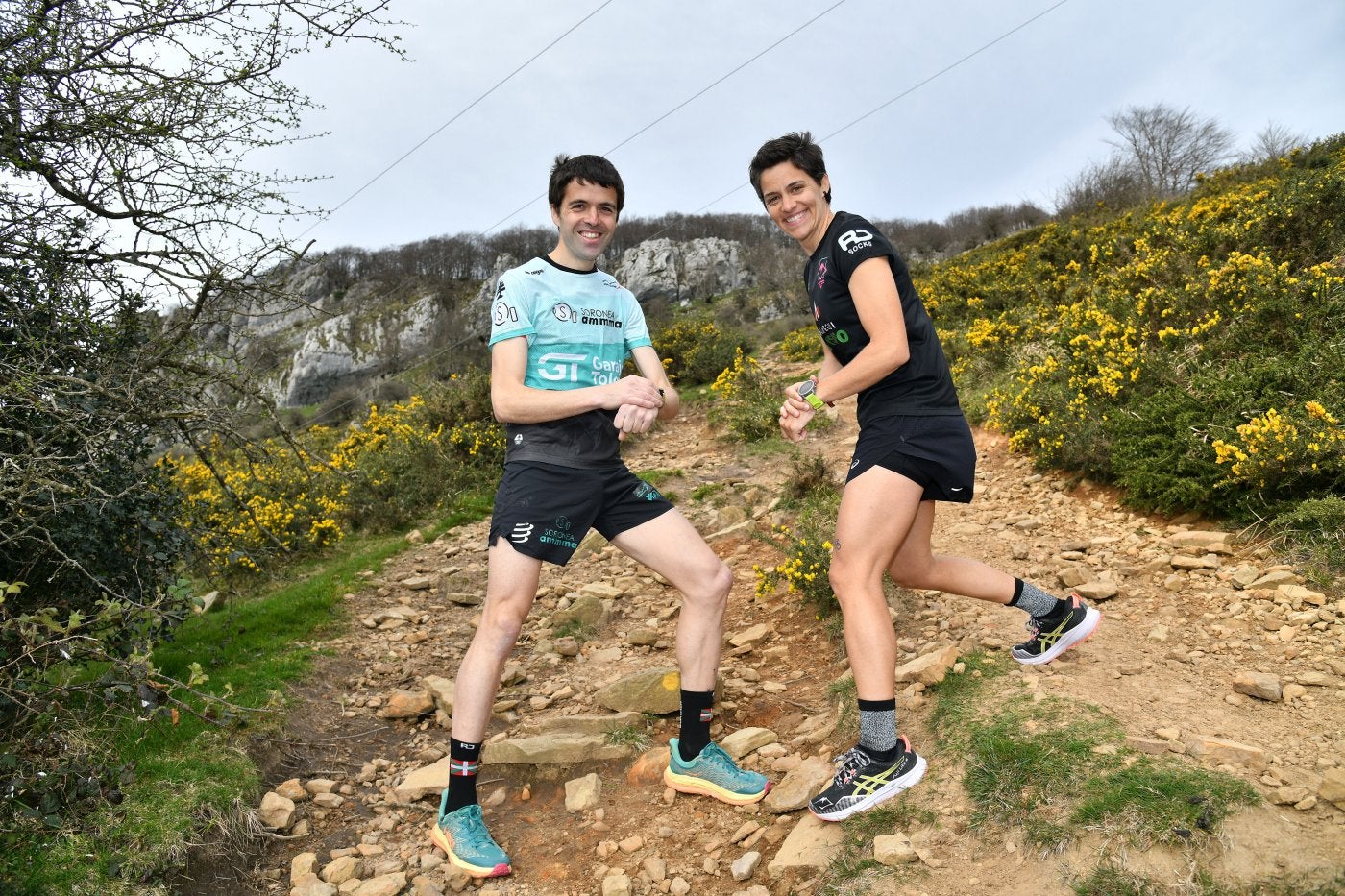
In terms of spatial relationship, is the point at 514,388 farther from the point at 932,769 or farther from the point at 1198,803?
the point at 1198,803

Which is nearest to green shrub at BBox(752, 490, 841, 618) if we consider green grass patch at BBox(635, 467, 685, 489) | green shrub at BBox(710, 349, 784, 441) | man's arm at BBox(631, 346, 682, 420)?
man's arm at BBox(631, 346, 682, 420)

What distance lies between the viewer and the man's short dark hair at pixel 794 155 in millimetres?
2625

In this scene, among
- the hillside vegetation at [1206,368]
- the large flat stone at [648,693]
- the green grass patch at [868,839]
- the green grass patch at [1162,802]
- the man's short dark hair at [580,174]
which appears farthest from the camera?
the hillside vegetation at [1206,368]

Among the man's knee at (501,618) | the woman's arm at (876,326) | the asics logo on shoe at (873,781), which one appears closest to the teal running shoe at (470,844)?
the man's knee at (501,618)

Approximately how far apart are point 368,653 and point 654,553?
2666mm

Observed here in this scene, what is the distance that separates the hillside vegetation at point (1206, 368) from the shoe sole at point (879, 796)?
2355 mm

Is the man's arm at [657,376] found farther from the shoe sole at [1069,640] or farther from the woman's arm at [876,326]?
the shoe sole at [1069,640]

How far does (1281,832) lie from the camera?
2027 mm

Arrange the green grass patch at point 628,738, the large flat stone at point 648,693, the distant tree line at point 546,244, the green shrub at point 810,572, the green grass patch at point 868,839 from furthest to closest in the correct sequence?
the distant tree line at point 546,244, the green shrub at point 810,572, the large flat stone at point 648,693, the green grass patch at point 628,738, the green grass patch at point 868,839

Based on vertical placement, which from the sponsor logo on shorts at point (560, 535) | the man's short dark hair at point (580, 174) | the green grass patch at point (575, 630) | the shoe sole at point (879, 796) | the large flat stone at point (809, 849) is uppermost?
the man's short dark hair at point (580, 174)

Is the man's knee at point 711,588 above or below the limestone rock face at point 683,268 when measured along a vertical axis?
below

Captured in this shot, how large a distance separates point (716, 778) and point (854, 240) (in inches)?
75.4

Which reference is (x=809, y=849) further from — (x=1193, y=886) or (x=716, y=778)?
(x=1193, y=886)

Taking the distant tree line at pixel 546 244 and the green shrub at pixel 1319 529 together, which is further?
the distant tree line at pixel 546 244
